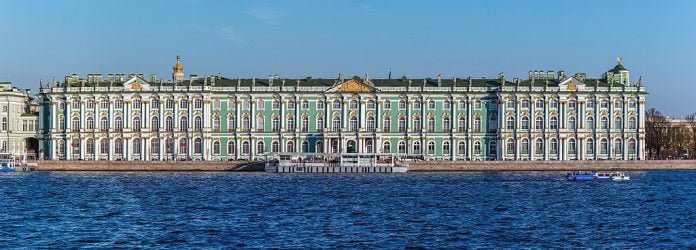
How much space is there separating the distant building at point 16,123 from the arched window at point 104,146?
6.42m

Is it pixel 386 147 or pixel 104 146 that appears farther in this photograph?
pixel 386 147

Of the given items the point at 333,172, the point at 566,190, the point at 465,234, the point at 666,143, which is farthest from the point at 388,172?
the point at 465,234

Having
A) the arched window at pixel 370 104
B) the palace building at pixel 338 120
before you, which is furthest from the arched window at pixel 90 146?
the arched window at pixel 370 104

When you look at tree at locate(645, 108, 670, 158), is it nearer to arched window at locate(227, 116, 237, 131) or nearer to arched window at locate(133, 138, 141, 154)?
arched window at locate(227, 116, 237, 131)

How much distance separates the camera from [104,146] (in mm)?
98875

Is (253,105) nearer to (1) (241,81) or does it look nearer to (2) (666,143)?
(1) (241,81)

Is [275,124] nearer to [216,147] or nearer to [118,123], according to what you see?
[216,147]

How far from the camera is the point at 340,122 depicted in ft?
324

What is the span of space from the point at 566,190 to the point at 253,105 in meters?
38.6

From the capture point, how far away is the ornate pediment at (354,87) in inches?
3863

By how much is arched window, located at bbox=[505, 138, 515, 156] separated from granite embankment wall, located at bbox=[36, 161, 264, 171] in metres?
19.6

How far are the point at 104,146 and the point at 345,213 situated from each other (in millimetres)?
54345

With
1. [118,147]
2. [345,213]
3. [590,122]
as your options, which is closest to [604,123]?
[590,122]

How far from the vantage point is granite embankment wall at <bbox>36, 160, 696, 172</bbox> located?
9262 cm
